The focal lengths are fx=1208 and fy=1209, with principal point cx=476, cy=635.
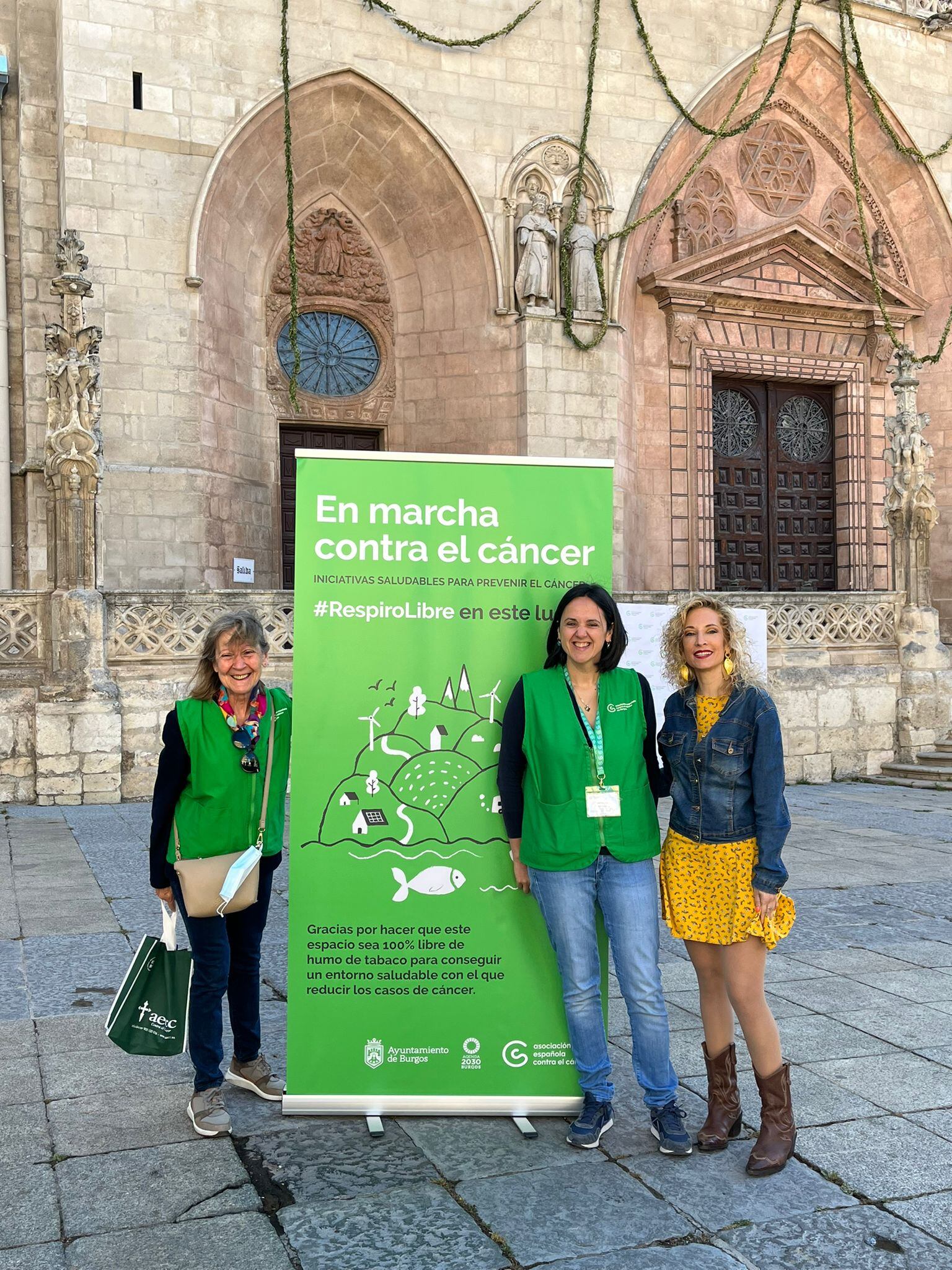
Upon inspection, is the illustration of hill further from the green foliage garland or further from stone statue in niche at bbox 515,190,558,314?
the green foliage garland

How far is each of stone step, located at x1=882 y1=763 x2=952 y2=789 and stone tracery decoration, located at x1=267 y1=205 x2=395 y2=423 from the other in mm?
8628

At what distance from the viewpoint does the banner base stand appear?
3.97m

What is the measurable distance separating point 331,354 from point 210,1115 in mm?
14996

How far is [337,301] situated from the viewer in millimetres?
17531

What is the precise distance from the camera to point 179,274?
15164mm

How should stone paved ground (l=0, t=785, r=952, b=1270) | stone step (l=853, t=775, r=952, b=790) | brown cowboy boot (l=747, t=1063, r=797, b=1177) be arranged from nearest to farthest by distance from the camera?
stone paved ground (l=0, t=785, r=952, b=1270), brown cowboy boot (l=747, t=1063, r=797, b=1177), stone step (l=853, t=775, r=952, b=790)

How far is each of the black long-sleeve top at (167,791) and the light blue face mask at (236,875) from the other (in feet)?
0.77

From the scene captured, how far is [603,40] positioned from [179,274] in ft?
23.2

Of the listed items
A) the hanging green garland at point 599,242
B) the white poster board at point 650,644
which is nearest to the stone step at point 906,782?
the white poster board at point 650,644

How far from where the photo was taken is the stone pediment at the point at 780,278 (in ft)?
60.3

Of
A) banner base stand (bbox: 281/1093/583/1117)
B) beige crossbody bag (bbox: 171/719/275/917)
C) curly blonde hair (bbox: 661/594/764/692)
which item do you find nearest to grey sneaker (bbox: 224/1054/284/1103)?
banner base stand (bbox: 281/1093/583/1117)

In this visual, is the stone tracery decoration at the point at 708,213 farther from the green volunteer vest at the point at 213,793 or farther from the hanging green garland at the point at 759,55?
the green volunteer vest at the point at 213,793

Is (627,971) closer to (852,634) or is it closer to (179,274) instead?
(852,634)

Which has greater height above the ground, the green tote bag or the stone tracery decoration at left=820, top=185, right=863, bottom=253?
the stone tracery decoration at left=820, top=185, right=863, bottom=253
